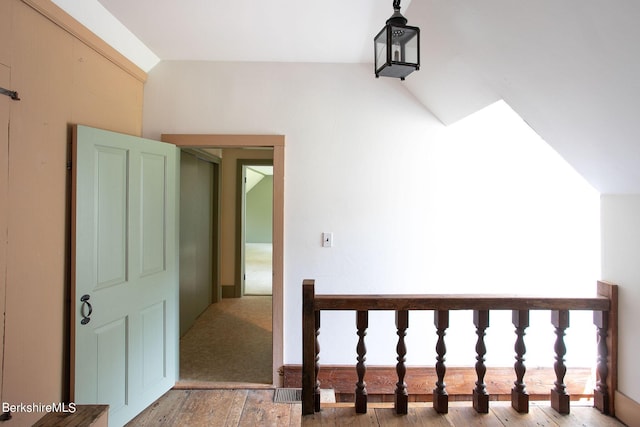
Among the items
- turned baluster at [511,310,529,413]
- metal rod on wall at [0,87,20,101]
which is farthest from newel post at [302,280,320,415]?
metal rod on wall at [0,87,20,101]

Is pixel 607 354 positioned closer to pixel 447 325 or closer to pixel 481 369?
pixel 481 369

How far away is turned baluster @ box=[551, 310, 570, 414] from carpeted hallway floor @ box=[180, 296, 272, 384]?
208 centimetres

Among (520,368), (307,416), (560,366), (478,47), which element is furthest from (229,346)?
(478,47)

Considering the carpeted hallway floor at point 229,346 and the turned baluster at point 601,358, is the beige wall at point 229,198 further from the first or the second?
the turned baluster at point 601,358

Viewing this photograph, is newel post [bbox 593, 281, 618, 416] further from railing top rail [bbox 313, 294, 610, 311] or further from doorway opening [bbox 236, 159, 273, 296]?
doorway opening [bbox 236, 159, 273, 296]

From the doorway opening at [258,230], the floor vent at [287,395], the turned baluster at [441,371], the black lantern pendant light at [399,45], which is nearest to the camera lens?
the black lantern pendant light at [399,45]

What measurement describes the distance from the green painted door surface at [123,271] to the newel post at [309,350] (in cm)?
139

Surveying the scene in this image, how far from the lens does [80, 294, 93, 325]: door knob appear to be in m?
2.12

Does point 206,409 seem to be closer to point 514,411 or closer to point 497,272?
point 514,411

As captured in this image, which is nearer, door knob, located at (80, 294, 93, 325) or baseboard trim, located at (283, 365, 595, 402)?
door knob, located at (80, 294, 93, 325)

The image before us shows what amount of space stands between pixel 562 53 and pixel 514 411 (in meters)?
1.55

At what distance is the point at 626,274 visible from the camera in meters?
1.70

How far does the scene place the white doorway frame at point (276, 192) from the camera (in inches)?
116

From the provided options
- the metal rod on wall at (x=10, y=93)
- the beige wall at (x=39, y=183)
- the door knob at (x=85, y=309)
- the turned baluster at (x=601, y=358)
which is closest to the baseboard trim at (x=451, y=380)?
the turned baluster at (x=601, y=358)
